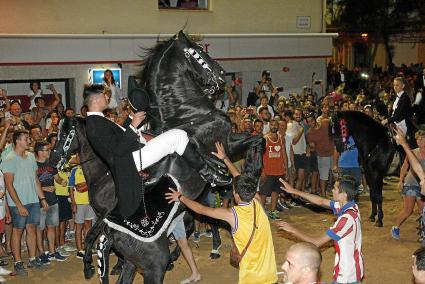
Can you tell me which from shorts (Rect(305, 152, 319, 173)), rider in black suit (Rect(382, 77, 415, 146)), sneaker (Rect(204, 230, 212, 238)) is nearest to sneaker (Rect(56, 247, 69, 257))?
sneaker (Rect(204, 230, 212, 238))

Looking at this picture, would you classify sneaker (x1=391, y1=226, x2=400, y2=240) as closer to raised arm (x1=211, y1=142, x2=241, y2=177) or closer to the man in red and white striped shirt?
raised arm (x1=211, y1=142, x2=241, y2=177)

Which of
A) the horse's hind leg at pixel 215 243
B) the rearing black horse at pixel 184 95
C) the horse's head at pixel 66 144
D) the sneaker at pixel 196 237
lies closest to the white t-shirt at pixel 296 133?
the sneaker at pixel 196 237

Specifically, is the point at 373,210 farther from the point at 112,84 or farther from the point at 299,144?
the point at 112,84

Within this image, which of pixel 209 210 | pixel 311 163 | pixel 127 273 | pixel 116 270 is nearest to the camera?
pixel 209 210

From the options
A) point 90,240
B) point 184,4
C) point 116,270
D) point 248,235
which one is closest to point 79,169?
point 116,270

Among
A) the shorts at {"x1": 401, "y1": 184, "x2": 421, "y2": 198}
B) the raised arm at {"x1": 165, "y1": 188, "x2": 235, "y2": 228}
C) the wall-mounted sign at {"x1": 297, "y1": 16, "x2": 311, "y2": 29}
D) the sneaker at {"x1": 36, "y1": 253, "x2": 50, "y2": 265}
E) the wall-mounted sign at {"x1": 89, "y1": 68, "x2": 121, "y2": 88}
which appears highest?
the wall-mounted sign at {"x1": 297, "y1": 16, "x2": 311, "y2": 29}

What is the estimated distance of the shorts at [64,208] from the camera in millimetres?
10062

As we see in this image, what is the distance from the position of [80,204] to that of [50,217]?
512 millimetres

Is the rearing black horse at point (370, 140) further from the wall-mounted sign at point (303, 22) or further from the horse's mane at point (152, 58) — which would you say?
the wall-mounted sign at point (303, 22)

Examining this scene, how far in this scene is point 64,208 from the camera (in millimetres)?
10109

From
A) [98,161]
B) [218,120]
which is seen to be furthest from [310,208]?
[98,161]

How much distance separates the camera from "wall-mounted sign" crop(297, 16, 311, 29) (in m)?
21.2

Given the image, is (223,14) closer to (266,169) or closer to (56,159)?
(266,169)

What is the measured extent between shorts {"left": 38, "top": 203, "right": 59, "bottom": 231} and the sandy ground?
0.63 m
